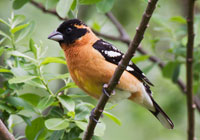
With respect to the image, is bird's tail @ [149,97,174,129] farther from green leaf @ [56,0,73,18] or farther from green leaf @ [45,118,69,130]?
green leaf @ [56,0,73,18]

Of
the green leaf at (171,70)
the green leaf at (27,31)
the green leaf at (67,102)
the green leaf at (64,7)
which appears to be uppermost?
the green leaf at (64,7)

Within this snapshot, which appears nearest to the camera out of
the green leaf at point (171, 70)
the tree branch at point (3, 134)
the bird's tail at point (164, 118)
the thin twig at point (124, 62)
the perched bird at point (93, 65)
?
the thin twig at point (124, 62)

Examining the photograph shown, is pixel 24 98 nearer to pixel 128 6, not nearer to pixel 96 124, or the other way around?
pixel 96 124

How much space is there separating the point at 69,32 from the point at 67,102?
47.8 inches

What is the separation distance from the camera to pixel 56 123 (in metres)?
3.42

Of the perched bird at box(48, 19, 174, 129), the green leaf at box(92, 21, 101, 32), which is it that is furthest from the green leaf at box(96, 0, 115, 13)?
the green leaf at box(92, 21, 101, 32)

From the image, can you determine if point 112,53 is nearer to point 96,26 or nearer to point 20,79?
point 20,79

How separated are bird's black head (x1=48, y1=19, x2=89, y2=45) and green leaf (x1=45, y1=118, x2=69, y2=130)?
1.17 m

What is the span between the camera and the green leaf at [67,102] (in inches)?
136

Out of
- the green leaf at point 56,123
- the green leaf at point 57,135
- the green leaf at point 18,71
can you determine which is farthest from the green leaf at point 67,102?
the green leaf at point 18,71

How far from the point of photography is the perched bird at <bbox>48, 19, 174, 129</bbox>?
4.01 m

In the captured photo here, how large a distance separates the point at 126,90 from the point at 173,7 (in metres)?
5.17

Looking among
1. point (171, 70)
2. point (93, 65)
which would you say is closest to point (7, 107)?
point (93, 65)

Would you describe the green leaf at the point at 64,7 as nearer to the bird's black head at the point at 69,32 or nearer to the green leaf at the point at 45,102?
the green leaf at the point at 45,102
